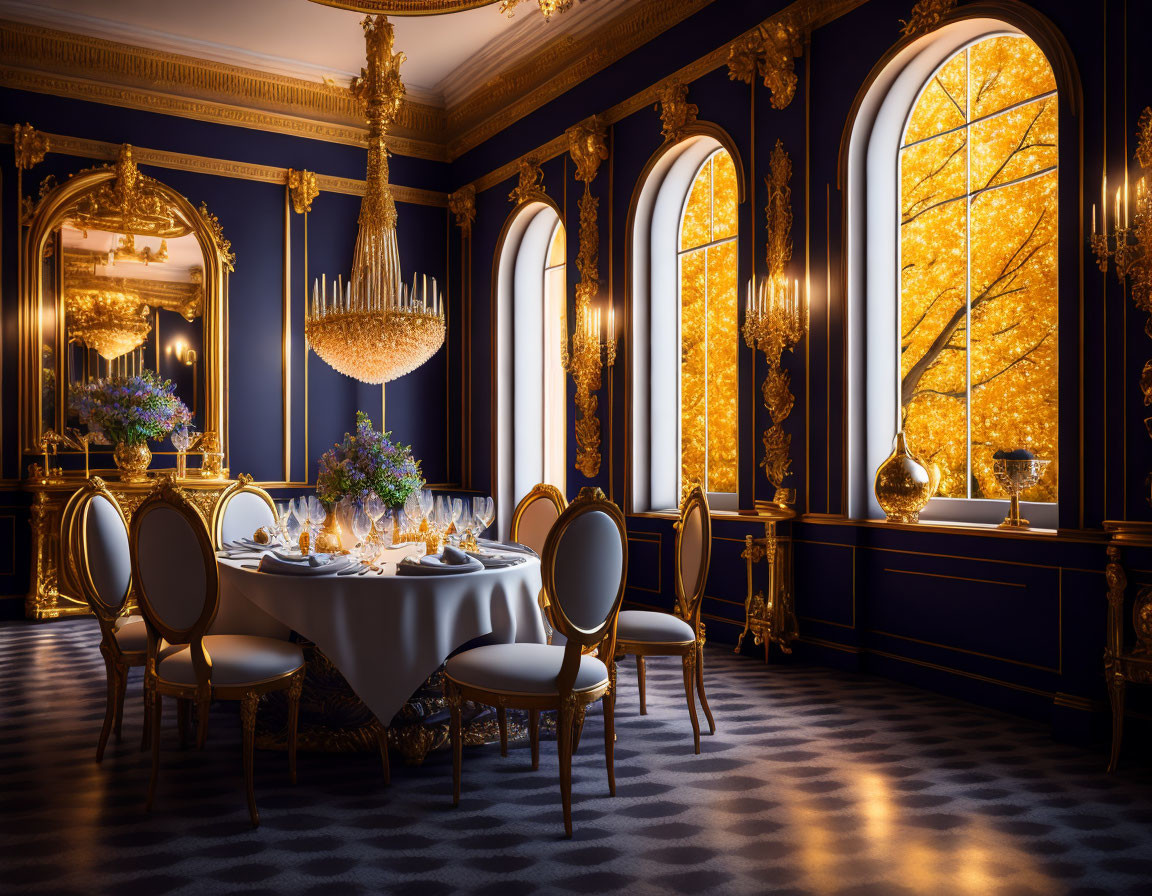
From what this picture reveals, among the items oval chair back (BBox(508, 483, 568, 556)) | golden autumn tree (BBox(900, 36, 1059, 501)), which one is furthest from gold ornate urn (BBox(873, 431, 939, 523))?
oval chair back (BBox(508, 483, 568, 556))

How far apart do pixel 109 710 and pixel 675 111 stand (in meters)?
4.71

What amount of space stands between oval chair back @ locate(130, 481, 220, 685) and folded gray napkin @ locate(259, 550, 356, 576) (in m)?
0.28

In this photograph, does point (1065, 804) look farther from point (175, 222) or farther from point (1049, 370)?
point (175, 222)

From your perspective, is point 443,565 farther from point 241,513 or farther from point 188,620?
point 241,513

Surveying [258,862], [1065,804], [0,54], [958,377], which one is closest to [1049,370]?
[958,377]

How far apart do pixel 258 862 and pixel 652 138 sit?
518 centimetres

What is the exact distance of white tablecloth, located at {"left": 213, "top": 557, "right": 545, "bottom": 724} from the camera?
10.8 ft

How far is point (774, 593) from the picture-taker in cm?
518

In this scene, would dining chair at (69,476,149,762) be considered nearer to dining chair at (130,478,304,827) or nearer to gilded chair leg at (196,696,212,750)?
gilded chair leg at (196,696,212,750)

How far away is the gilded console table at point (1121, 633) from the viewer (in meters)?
3.40

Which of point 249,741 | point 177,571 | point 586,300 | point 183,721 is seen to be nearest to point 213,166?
point 586,300

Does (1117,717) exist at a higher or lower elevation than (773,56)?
lower

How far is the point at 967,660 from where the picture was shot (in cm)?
439

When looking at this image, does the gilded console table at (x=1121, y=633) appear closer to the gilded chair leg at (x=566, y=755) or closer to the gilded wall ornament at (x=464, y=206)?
the gilded chair leg at (x=566, y=755)
